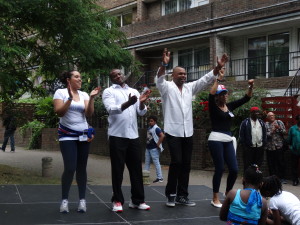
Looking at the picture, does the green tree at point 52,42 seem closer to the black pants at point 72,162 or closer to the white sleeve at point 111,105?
the white sleeve at point 111,105

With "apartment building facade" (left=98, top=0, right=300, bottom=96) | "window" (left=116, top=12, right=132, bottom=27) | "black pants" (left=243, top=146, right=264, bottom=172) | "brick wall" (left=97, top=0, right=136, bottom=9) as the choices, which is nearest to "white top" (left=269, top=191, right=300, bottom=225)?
"black pants" (left=243, top=146, right=264, bottom=172)

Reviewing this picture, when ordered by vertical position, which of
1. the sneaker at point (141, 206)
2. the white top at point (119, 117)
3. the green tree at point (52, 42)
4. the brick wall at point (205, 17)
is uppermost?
the brick wall at point (205, 17)

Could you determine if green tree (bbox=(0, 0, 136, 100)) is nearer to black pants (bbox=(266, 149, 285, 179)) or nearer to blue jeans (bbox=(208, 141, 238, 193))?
blue jeans (bbox=(208, 141, 238, 193))

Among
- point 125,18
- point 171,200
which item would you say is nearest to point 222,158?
point 171,200

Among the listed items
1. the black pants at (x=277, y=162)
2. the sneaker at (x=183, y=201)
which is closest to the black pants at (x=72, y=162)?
the sneaker at (x=183, y=201)

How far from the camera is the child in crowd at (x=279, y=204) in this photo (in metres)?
4.30

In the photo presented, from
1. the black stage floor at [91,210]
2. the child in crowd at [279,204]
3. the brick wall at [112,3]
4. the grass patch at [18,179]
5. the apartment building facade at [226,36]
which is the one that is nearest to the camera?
the child in crowd at [279,204]

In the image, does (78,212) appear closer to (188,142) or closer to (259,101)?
(188,142)

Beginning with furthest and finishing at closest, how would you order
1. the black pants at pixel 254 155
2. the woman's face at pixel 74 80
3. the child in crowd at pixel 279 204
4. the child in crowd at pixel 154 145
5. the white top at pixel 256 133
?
the black pants at pixel 254 155 < the white top at pixel 256 133 < the child in crowd at pixel 154 145 < the woman's face at pixel 74 80 < the child in crowd at pixel 279 204

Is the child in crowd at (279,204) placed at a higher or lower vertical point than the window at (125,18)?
lower

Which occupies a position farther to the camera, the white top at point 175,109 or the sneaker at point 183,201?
the sneaker at point 183,201

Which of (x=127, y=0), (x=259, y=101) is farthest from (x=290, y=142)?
(x=127, y=0)

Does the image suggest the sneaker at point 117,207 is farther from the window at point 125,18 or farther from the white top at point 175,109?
the window at point 125,18

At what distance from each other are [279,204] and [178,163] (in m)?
1.66
